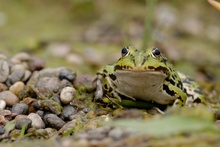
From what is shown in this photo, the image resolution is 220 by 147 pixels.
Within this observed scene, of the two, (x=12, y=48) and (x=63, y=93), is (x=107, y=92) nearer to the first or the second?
(x=63, y=93)

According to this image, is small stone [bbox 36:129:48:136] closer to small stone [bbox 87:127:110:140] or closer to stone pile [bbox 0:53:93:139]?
stone pile [bbox 0:53:93:139]

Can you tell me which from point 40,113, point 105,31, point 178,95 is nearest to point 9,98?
point 40,113

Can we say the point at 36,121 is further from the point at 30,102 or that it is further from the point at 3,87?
the point at 3,87

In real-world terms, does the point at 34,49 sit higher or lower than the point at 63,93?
higher

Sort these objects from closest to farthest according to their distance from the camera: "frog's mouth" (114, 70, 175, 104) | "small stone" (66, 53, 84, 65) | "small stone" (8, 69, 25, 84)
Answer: "frog's mouth" (114, 70, 175, 104) < "small stone" (8, 69, 25, 84) < "small stone" (66, 53, 84, 65)

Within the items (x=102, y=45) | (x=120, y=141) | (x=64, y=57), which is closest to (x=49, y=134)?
(x=120, y=141)

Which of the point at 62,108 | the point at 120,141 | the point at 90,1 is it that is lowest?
the point at 120,141

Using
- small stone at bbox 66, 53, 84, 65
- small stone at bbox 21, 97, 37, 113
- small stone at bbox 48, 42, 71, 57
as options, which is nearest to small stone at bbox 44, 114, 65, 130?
small stone at bbox 21, 97, 37, 113
